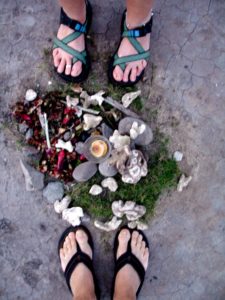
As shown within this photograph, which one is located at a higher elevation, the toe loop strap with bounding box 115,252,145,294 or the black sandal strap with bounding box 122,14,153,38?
the black sandal strap with bounding box 122,14,153,38

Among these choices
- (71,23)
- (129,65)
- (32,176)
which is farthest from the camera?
(32,176)

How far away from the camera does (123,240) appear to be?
2791 mm

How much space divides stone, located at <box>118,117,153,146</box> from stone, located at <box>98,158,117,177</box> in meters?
0.21

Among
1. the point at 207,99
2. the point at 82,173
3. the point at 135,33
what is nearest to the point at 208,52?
the point at 207,99

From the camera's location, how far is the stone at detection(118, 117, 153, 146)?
8.61 feet

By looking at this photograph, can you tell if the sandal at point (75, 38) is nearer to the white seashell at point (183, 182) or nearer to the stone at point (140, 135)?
the stone at point (140, 135)

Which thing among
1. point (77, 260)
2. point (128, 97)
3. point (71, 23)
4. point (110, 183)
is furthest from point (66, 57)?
point (77, 260)

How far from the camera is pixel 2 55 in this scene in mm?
2736

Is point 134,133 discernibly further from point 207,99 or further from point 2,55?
point 2,55

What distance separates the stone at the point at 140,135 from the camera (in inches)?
103

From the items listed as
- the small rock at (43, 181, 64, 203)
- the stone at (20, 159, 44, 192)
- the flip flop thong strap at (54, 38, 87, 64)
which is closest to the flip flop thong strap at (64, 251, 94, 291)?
the small rock at (43, 181, 64, 203)

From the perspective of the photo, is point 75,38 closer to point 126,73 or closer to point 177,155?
point 126,73

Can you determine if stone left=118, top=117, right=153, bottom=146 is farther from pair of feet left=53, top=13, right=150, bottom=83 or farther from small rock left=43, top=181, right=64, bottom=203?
small rock left=43, top=181, right=64, bottom=203

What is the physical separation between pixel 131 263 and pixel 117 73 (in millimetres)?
1235
